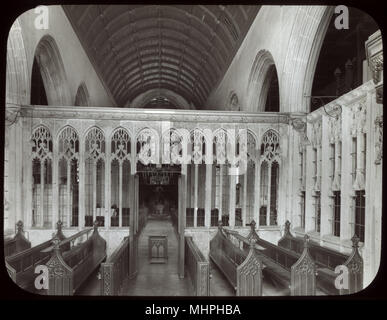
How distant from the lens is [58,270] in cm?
521

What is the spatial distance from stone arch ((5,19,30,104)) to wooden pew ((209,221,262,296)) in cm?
522

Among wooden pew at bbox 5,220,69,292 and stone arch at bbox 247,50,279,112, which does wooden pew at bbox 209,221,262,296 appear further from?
stone arch at bbox 247,50,279,112

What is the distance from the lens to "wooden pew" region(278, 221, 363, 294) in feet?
17.0

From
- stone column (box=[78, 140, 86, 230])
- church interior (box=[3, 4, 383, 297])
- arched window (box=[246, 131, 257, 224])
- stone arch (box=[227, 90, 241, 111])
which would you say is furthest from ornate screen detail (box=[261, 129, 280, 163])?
stone arch (box=[227, 90, 241, 111])

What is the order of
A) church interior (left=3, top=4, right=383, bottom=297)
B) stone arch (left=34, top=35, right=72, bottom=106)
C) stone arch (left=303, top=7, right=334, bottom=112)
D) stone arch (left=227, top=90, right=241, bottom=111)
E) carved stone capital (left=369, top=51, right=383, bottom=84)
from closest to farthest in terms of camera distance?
carved stone capital (left=369, top=51, right=383, bottom=84) → church interior (left=3, top=4, right=383, bottom=297) → stone arch (left=303, top=7, right=334, bottom=112) → stone arch (left=34, top=35, right=72, bottom=106) → stone arch (left=227, top=90, right=241, bottom=111)

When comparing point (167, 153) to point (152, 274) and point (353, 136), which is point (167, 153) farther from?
point (353, 136)

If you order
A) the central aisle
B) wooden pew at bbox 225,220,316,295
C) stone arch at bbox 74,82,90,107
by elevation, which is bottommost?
the central aisle

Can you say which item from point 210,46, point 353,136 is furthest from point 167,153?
point 210,46

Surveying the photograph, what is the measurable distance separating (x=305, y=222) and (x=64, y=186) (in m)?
6.51

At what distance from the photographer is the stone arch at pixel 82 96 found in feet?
47.1

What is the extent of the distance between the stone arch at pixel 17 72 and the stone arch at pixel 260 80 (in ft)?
20.6

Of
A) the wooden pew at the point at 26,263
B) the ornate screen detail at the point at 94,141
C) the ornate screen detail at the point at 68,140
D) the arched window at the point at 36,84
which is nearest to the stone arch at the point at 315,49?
the ornate screen detail at the point at 94,141

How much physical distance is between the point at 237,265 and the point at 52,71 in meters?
8.10

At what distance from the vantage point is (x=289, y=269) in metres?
6.64
